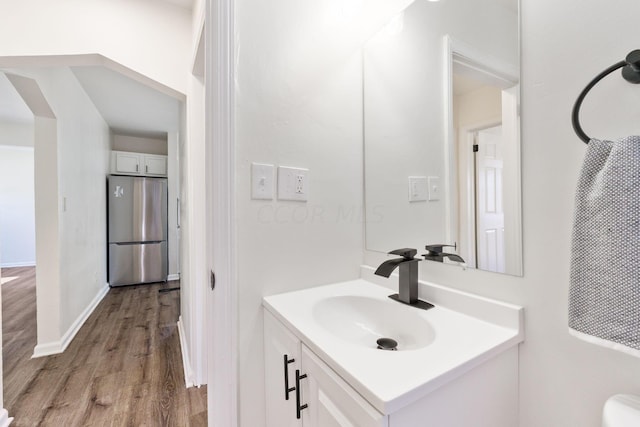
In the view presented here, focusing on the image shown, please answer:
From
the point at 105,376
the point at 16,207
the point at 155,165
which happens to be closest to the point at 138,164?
the point at 155,165

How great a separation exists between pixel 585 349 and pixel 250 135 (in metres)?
1.10

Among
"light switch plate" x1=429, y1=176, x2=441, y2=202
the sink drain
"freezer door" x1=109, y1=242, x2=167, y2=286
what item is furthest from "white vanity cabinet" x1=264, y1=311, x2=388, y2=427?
"freezer door" x1=109, y1=242, x2=167, y2=286

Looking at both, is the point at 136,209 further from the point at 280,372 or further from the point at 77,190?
the point at 280,372

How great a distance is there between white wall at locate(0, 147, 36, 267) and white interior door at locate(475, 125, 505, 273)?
7.22 m

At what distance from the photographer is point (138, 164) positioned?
172 inches

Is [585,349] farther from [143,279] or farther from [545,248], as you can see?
[143,279]

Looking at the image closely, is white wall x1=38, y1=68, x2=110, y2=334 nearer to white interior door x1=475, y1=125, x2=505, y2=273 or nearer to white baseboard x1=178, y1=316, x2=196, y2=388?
white baseboard x1=178, y1=316, x2=196, y2=388

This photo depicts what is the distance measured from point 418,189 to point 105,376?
2.41m

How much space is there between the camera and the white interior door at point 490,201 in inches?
31.7

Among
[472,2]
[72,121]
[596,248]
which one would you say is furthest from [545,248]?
[72,121]

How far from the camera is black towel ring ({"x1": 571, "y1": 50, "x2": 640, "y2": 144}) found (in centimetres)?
54

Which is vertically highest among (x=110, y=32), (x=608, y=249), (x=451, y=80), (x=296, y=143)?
(x=110, y=32)

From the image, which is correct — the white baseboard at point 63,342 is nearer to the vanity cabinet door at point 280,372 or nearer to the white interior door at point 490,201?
the vanity cabinet door at point 280,372

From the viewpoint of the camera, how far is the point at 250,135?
980 millimetres
